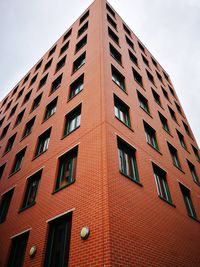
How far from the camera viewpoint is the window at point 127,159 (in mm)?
8812

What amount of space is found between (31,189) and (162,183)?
6.95m

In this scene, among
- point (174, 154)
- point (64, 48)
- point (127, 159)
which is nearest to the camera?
point (127, 159)

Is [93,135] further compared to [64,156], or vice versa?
[64,156]

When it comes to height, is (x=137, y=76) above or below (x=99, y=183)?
above

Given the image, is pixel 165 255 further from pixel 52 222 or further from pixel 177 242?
pixel 52 222

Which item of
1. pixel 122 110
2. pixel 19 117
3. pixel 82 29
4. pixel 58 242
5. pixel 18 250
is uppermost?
pixel 82 29

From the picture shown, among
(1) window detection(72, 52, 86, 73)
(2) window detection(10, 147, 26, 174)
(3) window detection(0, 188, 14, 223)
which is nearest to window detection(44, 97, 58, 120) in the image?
(1) window detection(72, 52, 86, 73)

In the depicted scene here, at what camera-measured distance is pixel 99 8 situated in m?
18.2

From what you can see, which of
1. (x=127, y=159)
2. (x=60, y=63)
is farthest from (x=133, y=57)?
(x=127, y=159)

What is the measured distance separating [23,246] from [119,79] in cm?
1068

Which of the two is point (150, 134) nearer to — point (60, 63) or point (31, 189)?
point (31, 189)

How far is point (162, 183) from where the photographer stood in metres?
10.8

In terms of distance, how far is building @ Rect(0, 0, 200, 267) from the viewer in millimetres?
6449

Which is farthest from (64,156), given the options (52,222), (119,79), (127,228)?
(119,79)
